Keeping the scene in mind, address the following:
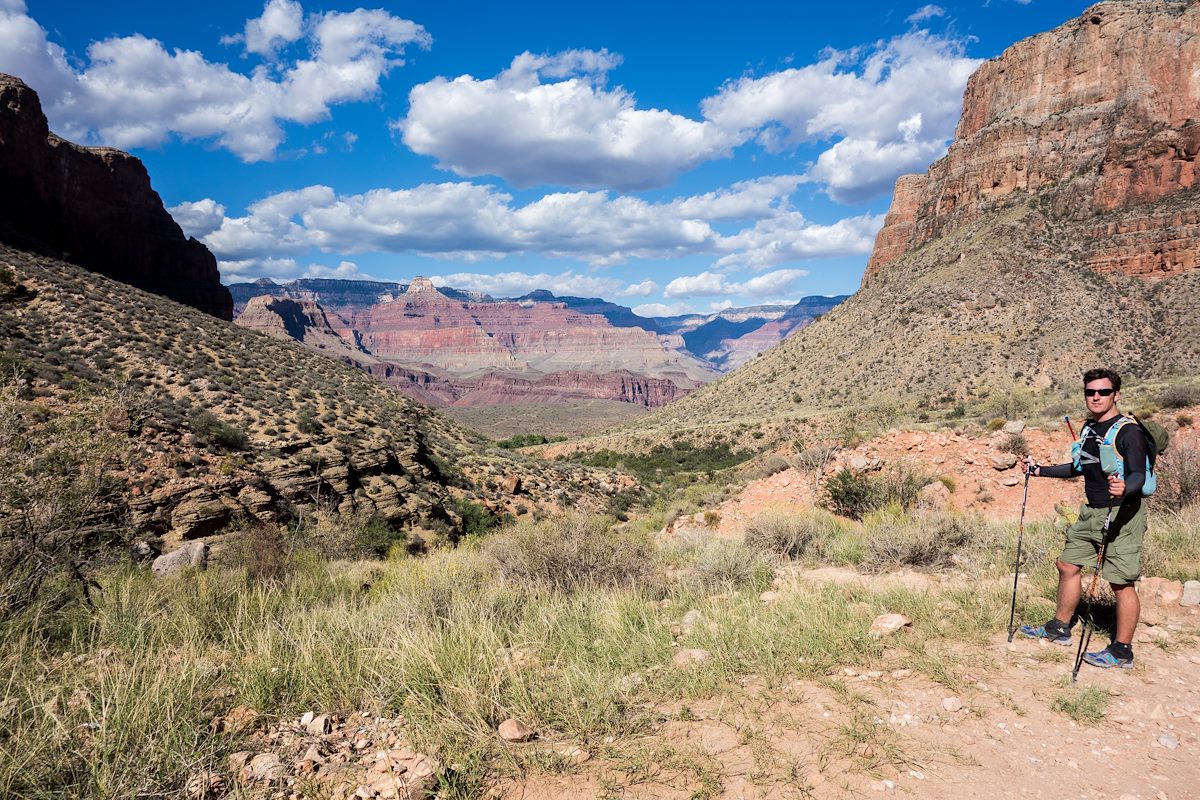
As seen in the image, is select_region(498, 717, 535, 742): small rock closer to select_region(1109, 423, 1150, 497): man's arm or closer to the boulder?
select_region(1109, 423, 1150, 497): man's arm

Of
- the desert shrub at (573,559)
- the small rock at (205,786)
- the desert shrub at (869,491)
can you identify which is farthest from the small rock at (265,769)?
the desert shrub at (869,491)

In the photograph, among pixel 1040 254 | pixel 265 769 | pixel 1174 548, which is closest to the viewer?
pixel 265 769

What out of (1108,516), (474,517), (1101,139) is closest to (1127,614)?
(1108,516)

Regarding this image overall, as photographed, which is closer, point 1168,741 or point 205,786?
point 205,786

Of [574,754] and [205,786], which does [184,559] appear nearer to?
[205,786]

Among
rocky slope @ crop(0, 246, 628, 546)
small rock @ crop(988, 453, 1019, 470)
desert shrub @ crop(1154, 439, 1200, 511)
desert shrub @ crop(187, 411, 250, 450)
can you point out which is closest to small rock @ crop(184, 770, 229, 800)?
rocky slope @ crop(0, 246, 628, 546)

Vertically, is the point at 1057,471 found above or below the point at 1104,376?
below

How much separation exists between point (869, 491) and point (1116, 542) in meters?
6.61

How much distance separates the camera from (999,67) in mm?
64438

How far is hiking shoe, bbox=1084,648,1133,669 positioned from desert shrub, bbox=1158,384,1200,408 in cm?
1492

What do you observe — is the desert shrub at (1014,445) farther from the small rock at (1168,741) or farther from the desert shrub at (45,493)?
the desert shrub at (45,493)

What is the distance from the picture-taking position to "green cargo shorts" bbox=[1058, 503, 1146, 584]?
14.0ft

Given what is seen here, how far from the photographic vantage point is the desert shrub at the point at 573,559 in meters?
6.38

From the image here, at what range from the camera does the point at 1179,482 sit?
26.4 feet
